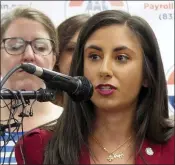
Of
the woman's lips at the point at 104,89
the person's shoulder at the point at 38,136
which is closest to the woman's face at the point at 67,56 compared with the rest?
the person's shoulder at the point at 38,136

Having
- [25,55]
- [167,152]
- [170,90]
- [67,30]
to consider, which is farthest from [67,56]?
[167,152]

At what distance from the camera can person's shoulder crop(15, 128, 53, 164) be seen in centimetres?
117

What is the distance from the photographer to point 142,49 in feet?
3.86

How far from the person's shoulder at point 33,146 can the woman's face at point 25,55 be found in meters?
0.30

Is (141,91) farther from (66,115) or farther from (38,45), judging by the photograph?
(38,45)

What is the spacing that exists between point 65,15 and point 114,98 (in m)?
1.01

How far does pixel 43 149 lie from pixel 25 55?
1.37 ft

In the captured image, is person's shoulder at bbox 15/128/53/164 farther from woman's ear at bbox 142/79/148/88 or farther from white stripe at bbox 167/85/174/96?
white stripe at bbox 167/85/174/96

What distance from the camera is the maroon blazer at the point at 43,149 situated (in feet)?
3.83

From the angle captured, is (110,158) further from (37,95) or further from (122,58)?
(37,95)

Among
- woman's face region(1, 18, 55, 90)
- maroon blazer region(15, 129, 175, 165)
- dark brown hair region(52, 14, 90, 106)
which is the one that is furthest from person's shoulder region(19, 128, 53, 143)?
dark brown hair region(52, 14, 90, 106)

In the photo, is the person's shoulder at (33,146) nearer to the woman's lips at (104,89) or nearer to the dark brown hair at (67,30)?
the woman's lips at (104,89)

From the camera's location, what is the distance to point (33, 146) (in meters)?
1.19

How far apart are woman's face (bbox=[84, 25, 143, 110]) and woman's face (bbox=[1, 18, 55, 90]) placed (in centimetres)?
36
